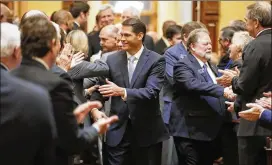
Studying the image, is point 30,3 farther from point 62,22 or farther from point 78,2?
point 62,22

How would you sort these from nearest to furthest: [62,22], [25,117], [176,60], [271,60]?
[25,117]
[271,60]
[176,60]
[62,22]

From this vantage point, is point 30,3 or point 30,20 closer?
point 30,20

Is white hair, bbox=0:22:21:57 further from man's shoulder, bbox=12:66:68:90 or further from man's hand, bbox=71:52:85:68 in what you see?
man's hand, bbox=71:52:85:68

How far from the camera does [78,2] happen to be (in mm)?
8133

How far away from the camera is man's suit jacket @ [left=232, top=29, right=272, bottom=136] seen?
4.78 m

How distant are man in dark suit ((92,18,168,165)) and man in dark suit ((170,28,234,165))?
44 centimetres

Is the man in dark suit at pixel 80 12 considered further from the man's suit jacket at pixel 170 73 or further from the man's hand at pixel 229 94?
the man's hand at pixel 229 94

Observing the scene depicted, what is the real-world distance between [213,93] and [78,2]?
2948 mm

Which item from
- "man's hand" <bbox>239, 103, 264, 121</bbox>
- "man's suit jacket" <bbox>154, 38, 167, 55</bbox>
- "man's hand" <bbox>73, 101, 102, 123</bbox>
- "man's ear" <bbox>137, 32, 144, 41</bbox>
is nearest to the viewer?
"man's hand" <bbox>73, 101, 102, 123</bbox>

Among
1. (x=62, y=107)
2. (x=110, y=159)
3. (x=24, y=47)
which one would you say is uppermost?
(x=24, y=47)

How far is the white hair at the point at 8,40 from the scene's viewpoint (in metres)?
3.36

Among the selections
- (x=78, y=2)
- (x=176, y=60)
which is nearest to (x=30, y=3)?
(x=78, y=2)

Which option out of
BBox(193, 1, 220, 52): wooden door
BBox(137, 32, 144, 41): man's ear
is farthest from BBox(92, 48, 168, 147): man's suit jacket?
BBox(193, 1, 220, 52): wooden door

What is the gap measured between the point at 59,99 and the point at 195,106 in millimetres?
2529
